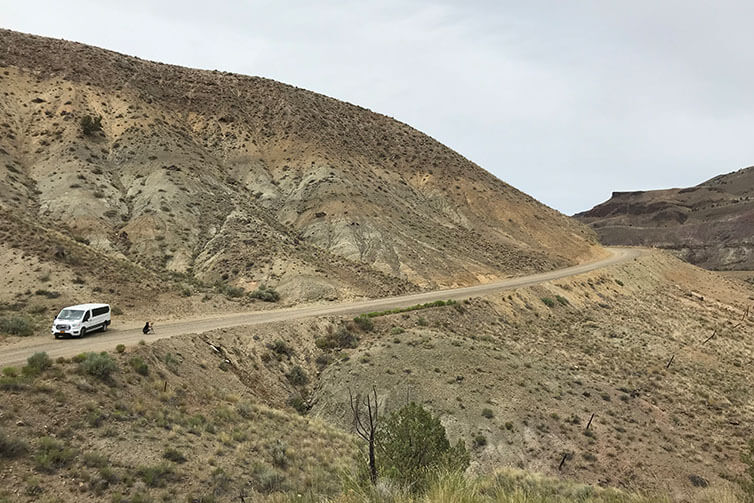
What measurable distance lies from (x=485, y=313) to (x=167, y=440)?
2690cm

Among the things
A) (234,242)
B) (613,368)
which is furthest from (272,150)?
(613,368)

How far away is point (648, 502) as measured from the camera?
7.95 m

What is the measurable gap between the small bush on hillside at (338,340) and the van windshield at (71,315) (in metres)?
12.8

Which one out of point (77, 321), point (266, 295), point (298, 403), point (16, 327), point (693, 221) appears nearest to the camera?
point (16, 327)

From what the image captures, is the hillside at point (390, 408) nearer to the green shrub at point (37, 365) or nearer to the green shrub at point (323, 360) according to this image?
the green shrub at point (323, 360)

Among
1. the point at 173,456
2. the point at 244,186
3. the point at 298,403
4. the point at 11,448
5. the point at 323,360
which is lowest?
the point at 298,403

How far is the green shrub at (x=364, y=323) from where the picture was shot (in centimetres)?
2992

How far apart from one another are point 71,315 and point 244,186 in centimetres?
3695

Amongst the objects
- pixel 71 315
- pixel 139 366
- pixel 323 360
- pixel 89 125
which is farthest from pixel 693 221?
pixel 71 315

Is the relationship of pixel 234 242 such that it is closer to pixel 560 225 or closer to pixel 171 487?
pixel 171 487

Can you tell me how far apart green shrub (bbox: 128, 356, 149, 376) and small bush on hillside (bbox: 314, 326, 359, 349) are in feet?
37.6

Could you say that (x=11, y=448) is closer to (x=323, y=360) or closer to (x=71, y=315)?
(x=71, y=315)

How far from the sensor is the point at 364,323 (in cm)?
3011

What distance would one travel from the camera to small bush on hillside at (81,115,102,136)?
165 feet
